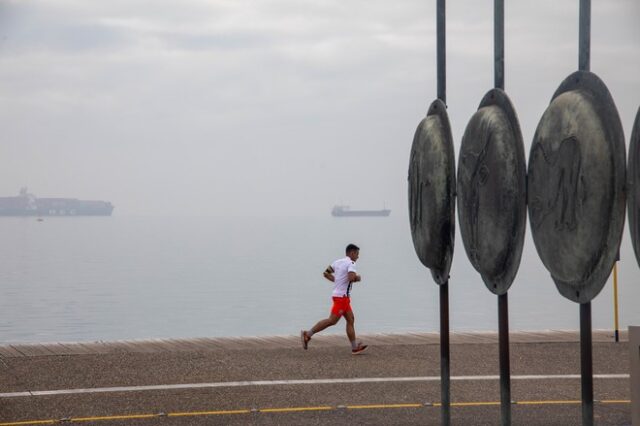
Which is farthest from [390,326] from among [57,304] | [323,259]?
[323,259]

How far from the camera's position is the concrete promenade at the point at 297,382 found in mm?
11906

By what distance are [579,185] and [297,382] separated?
7.16 metres

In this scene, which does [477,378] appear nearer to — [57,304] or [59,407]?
[59,407]

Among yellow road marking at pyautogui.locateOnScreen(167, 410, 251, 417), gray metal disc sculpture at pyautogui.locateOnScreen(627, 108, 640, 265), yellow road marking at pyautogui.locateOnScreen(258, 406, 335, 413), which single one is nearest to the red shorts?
yellow road marking at pyautogui.locateOnScreen(258, 406, 335, 413)

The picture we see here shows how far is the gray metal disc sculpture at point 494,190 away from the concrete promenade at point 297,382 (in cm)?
315

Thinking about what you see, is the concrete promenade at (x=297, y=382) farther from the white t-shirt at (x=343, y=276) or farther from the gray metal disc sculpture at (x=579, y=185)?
the gray metal disc sculpture at (x=579, y=185)

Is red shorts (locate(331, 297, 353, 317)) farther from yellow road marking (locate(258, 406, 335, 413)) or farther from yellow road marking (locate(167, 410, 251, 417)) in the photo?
yellow road marking (locate(167, 410, 251, 417))

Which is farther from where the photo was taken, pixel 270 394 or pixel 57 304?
pixel 57 304

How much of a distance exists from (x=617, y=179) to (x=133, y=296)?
86.0m

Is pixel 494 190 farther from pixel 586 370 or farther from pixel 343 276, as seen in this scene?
pixel 343 276

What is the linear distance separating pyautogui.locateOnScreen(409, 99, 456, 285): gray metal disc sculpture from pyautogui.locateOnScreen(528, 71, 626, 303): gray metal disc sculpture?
1281 millimetres

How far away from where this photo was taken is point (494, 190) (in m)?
8.54

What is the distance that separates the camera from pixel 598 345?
17.6 metres

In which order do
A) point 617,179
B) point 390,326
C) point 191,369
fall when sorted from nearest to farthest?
point 617,179
point 191,369
point 390,326
